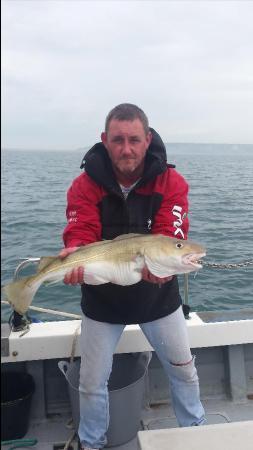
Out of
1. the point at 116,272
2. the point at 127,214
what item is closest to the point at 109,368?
the point at 116,272

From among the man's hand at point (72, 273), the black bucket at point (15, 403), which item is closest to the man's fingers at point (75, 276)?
the man's hand at point (72, 273)

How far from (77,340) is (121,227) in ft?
4.69

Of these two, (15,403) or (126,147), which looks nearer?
(126,147)

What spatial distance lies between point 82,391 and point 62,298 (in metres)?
6.12

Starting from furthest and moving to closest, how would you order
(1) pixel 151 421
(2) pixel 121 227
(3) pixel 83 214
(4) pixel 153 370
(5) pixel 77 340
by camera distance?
(4) pixel 153 370 → (1) pixel 151 421 → (5) pixel 77 340 → (2) pixel 121 227 → (3) pixel 83 214

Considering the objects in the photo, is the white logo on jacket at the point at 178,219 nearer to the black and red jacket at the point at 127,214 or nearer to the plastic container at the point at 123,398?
the black and red jacket at the point at 127,214

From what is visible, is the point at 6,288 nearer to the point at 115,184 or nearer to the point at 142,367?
the point at 115,184

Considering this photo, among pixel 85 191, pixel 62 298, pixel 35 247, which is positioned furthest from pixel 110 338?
pixel 35 247

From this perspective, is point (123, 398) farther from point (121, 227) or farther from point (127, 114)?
point (127, 114)

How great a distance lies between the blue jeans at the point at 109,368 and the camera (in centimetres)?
366

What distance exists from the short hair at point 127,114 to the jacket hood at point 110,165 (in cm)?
19

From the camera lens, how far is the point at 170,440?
8.08 feet

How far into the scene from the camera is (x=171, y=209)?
3633 mm

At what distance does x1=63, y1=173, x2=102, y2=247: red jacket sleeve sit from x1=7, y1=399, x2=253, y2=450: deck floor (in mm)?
2067
